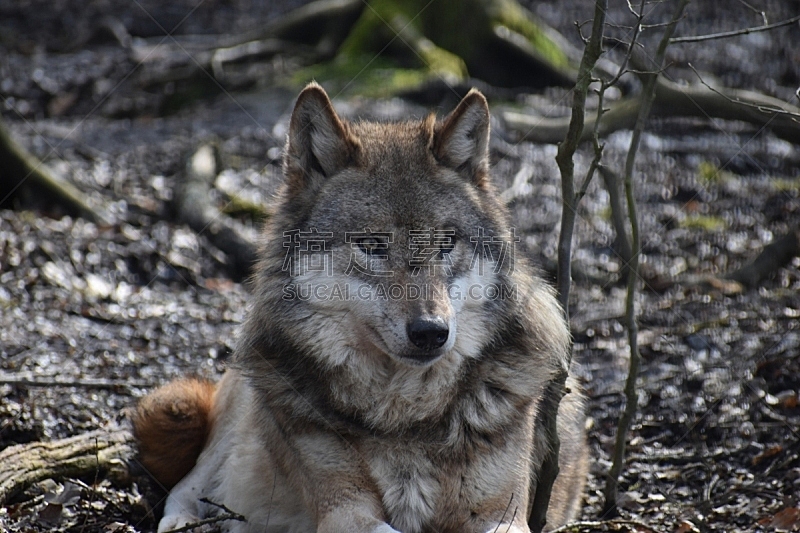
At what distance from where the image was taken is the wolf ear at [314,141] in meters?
3.86

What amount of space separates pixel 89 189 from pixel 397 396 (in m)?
6.88

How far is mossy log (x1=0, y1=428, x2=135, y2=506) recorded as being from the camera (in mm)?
4312

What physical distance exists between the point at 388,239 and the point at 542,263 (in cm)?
423

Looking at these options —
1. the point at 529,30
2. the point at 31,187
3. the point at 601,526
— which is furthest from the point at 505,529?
the point at 529,30

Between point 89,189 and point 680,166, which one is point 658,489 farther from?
point 89,189

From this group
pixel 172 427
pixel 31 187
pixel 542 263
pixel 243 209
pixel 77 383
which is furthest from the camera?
pixel 243 209

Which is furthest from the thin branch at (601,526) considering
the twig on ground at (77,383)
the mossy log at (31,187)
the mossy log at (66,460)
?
the mossy log at (31,187)

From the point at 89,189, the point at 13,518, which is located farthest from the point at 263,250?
the point at 89,189

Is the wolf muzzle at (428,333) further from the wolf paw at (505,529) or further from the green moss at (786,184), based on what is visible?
the green moss at (786,184)

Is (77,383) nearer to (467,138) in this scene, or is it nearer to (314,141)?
(314,141)

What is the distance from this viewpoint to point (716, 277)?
23.9 feet

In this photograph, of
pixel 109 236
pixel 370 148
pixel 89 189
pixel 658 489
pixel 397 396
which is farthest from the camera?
pixel 89 189

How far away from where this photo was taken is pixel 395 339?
3557 mm

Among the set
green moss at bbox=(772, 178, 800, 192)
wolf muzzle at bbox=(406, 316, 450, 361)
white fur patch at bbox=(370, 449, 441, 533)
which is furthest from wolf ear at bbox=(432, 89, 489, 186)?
green moss at bbox=(772, 178, 800, 192)
